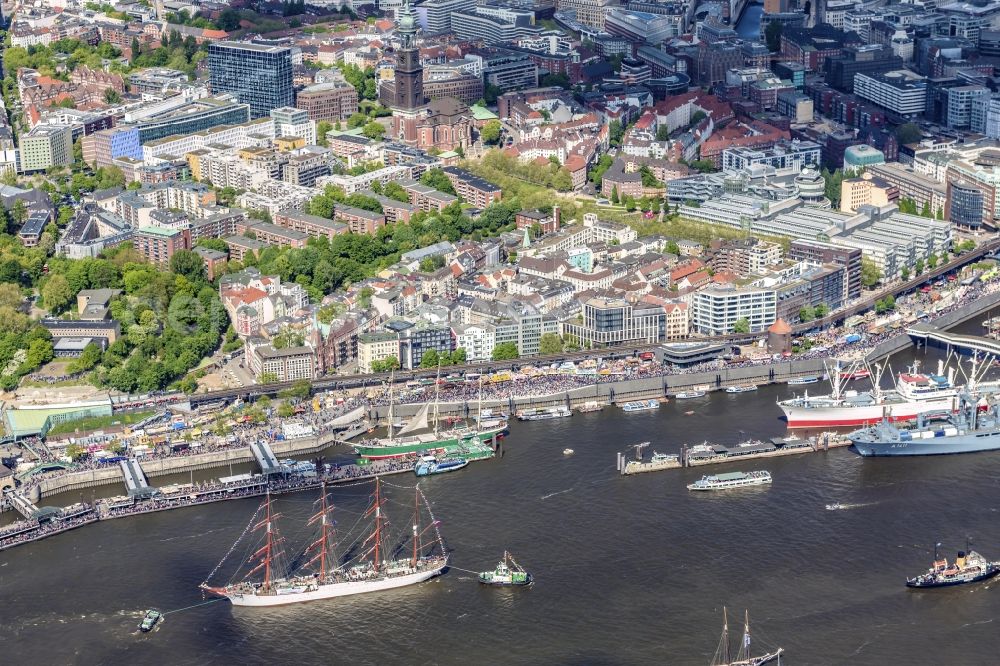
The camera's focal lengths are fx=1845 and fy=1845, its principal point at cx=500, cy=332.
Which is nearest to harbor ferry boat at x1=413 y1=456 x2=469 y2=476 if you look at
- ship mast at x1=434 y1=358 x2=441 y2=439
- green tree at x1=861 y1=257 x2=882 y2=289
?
ship mast at x1=434 y1=358 x2=441 y2=439

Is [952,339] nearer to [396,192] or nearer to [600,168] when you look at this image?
[600,168]

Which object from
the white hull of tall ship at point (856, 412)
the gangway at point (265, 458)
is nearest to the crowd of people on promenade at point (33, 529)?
the gangway at point (265, 458)

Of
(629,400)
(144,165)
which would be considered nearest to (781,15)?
(144,165)

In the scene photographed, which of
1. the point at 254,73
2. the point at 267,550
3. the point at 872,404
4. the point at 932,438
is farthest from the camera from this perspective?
the point at 254,73

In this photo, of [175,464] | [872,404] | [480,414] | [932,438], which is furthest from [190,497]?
[932,438]

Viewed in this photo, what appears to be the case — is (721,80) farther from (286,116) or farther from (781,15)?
(286,116)

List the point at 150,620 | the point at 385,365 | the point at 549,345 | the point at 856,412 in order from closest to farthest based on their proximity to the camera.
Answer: the point at 150,620, the point at 856,412, the point at 385,365, the point at 549,345
